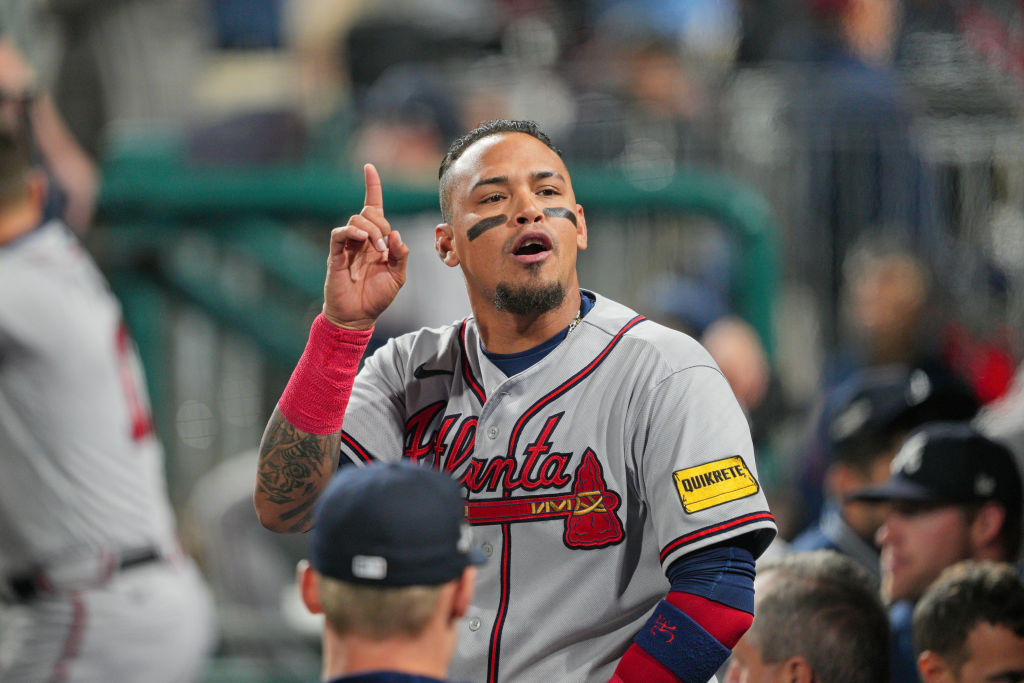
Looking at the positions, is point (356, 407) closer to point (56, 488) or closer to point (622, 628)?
point (622, 628)

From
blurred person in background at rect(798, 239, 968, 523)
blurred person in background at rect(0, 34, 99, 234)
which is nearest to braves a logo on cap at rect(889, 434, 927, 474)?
blurred person in background at rect(798, 239, 968, 523)

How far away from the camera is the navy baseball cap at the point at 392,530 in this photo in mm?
1805

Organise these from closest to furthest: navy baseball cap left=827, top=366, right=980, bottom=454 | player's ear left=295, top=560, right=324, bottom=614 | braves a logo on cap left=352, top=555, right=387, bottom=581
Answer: braves a logo on cap left=352, top=555, right=387, bottom=581 → player's ear left=295, top=560, right=324, bottom=614 → navy baseball cap left=827, top=366, right=980, bottom=454

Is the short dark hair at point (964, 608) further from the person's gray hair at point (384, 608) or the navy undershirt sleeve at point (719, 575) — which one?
the person's gray hair at point (384, 608)

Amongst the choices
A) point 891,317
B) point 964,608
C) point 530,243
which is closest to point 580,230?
point 530,243

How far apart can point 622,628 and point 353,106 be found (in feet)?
18.1

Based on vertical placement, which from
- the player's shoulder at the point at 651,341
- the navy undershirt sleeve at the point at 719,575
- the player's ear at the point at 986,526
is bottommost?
the player's ear at the point at 986,526

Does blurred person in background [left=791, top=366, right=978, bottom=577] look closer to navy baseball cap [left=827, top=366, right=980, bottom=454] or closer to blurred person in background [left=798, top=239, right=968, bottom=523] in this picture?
navy baseball cap [left=827, top=366, right=980, bottom=454]

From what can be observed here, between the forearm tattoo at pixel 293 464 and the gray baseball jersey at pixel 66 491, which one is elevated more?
the forearm tattoo at pixel 293 464

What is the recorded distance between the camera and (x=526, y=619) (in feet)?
7.15

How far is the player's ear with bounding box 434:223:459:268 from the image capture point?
2346mm

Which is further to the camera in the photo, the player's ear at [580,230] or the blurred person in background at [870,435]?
the blurred person in background at [870,435]

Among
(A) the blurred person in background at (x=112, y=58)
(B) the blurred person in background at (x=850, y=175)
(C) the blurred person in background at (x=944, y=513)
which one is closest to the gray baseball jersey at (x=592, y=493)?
(C) the blurred person in background at (x=944, y=513)

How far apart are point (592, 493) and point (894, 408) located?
7.61 feet
